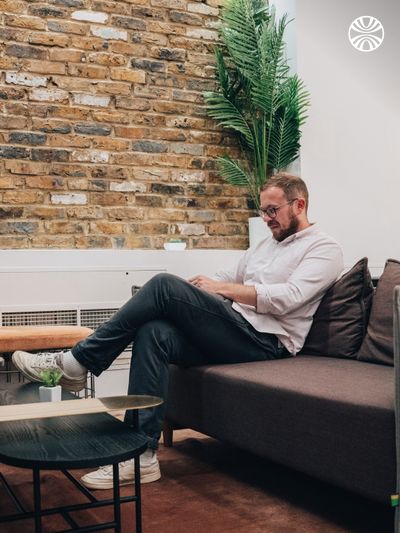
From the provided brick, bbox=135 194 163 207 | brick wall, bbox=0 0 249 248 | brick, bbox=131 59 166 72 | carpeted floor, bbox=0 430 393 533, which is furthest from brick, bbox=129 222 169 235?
carpeted floor, bbox=0 430 393 533

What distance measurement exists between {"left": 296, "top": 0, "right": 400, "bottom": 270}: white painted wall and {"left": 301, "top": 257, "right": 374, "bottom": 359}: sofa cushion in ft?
6.24

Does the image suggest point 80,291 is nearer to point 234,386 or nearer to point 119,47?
point 119,47

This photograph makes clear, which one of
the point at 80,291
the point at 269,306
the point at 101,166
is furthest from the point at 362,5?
the point at 269,306

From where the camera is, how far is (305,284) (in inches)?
105

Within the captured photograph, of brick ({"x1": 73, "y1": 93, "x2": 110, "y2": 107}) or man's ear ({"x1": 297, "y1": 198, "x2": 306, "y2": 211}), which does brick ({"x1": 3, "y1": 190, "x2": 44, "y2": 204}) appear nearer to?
brick ({"x1": 73, "y1": 93, "x2": 110, "y2": 107})

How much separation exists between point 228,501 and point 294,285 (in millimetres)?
799

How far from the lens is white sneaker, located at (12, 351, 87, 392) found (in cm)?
260

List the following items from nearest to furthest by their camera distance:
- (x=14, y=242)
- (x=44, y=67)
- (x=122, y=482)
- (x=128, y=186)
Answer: (x=122, y=482) < (x=14, y=242) < (x=44, y=67) < (x=128, y=186)

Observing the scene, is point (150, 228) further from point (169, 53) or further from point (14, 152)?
point (169, 53)

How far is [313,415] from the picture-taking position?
2.06m

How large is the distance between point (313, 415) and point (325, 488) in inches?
19.0

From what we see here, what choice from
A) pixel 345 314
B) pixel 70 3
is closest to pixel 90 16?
pixel 70 3

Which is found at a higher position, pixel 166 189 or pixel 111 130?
pixel 111 130

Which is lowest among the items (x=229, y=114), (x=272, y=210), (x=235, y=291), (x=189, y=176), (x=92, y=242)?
(x=235, y=291)
